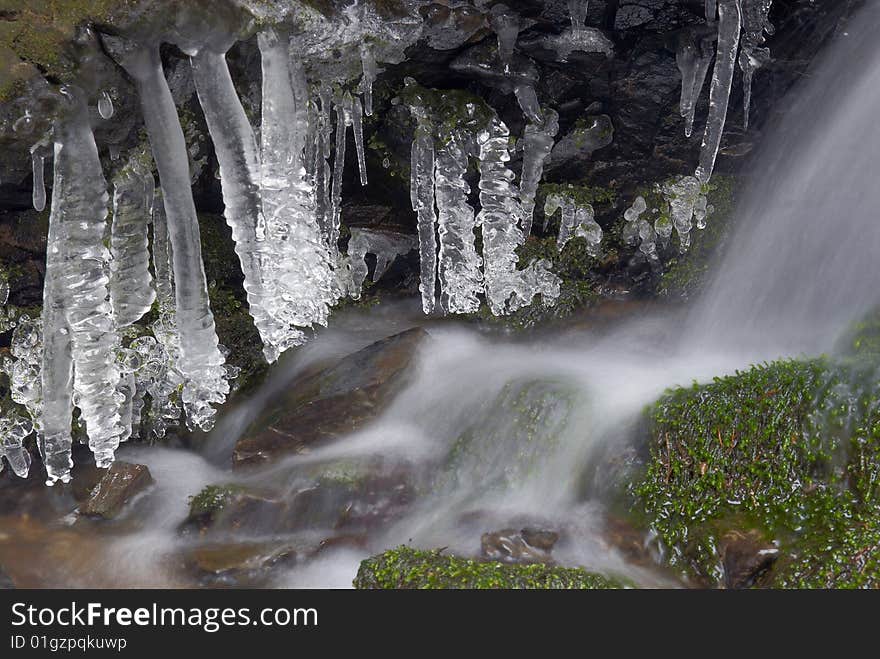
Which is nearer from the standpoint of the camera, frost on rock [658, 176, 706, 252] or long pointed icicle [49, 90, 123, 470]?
long pointed icicle [49, 90, 123, 470]

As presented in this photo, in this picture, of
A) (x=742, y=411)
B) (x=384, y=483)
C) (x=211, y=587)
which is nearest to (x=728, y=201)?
(x=742, y=411)

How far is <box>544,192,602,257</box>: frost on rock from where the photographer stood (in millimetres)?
8789

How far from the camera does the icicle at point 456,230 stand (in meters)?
7.75

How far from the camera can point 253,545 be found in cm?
655

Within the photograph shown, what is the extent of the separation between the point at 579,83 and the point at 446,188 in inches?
60.2

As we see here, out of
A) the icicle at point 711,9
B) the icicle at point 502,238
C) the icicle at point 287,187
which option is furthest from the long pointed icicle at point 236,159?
the icicle at point 711,9

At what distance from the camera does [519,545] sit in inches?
218

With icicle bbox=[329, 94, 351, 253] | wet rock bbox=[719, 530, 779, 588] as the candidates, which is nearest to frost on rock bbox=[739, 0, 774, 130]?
icicle bbox=[329, 94, 351, 253]

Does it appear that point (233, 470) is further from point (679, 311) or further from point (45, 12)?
point (679, 311)

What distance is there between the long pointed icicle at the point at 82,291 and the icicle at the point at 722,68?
15.1ft

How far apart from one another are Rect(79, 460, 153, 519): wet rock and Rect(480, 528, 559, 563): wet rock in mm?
3438

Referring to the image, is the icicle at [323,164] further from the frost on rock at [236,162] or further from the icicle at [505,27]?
the icicle at [505,27]

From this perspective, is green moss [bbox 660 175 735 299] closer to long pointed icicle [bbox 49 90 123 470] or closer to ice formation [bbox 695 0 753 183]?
ice formation [bbox 695 0 753 183]

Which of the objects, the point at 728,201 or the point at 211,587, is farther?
the point at 728,201
